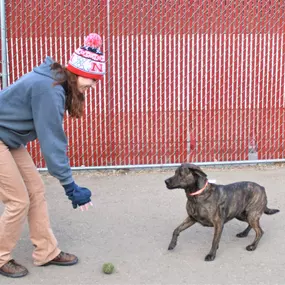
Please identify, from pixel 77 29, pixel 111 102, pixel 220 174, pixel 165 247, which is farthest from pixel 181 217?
pixel 77 29

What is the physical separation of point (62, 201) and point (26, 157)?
1880 millimetres

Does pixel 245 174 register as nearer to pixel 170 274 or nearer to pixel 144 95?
pixel 144 95

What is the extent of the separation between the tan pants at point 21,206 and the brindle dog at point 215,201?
3.55 feet

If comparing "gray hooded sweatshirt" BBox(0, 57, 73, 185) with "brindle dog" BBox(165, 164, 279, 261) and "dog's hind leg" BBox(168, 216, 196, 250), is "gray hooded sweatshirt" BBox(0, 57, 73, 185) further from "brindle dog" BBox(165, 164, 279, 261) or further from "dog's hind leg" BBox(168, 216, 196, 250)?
"dog's hind leg" BBox(168, 216, 196, 250)

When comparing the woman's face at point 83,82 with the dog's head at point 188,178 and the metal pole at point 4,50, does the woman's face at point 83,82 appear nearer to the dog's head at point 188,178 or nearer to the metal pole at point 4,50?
the dog's head at point 188,178

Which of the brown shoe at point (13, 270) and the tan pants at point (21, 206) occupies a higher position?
the tan pants at point (21, 206)

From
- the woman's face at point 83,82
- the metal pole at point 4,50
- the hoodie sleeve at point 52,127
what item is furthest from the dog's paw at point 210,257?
the metal pole at point 4,50

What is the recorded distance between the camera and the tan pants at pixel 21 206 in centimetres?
375

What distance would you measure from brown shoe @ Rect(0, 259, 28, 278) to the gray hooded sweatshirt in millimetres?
879

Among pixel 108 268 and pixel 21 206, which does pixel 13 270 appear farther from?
pixel 108 268

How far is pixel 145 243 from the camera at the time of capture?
458 centimetres

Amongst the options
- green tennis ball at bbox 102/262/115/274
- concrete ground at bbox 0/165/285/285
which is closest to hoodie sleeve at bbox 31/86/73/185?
green tennis ball at bbox 102/262/115/274

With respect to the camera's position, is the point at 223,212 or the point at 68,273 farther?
the point at 223,212

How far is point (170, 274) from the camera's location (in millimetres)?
3963
